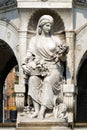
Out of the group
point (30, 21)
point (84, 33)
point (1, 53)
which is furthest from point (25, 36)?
point (1, 53)

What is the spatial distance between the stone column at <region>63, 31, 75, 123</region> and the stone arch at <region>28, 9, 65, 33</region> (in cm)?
28

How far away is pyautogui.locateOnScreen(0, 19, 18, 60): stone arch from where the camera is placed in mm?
17048

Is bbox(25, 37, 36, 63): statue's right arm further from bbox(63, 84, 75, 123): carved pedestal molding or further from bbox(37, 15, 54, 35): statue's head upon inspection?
bbox(63, 84, 75, 123): carved pedestal molding

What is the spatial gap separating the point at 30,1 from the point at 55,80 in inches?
82.4

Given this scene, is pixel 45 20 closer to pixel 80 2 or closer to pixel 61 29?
pixel 61 29

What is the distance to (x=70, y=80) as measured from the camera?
16.1 meters

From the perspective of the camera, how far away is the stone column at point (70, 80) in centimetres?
1581

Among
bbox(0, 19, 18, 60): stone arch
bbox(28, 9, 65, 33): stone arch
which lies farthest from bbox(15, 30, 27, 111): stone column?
bbox(0, 19, 18, 60): stone arch

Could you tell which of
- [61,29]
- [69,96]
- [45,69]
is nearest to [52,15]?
[61,29]

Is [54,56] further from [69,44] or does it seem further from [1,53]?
[1,53]

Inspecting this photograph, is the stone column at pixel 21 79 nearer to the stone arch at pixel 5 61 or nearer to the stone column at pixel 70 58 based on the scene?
the stone column at pixel 70 58

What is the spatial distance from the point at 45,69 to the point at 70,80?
88cm

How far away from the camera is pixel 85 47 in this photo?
16844 millimetres

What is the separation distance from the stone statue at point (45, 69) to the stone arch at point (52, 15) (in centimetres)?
48
